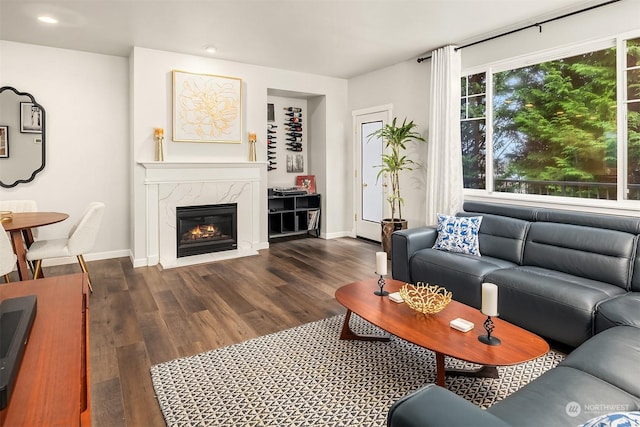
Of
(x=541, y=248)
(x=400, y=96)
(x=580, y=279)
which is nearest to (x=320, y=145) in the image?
(x=400, y=96)

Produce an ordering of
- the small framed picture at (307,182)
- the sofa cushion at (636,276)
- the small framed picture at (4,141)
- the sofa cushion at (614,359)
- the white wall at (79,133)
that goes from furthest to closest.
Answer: the small framed picture at (307,182), the white wall at (79,133), the small framed picture at (4,141), the sofa cushion at (636,276), the sofa cushion at (614,359)

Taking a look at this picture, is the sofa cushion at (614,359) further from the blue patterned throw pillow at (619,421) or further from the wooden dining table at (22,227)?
the wooden dining table at (22,227)

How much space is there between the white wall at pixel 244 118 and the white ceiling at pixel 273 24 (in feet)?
0.72

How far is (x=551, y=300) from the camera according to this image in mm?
2535

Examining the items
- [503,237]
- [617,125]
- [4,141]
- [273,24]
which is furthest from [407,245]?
[4,141]

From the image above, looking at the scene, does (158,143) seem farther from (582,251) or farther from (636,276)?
(636,276)

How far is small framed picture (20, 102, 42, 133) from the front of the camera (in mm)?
4516

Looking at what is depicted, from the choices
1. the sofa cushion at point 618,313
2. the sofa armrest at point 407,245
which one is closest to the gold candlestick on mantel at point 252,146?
the sofa armrest at point 407,245

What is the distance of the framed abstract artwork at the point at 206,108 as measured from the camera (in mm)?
4930

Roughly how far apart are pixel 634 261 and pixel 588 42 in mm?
2031

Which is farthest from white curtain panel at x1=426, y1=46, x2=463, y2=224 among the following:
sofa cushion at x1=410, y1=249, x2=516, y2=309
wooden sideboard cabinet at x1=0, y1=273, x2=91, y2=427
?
wooden sideboard cabinet at x1=0, y1=273, x2=91, y2=427

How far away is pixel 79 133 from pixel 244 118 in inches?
83.9

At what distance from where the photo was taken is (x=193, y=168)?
16.5ft

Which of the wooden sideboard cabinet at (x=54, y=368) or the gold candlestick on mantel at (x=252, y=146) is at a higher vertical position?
the gold candlestick on mantel at (x=252, y=146)
